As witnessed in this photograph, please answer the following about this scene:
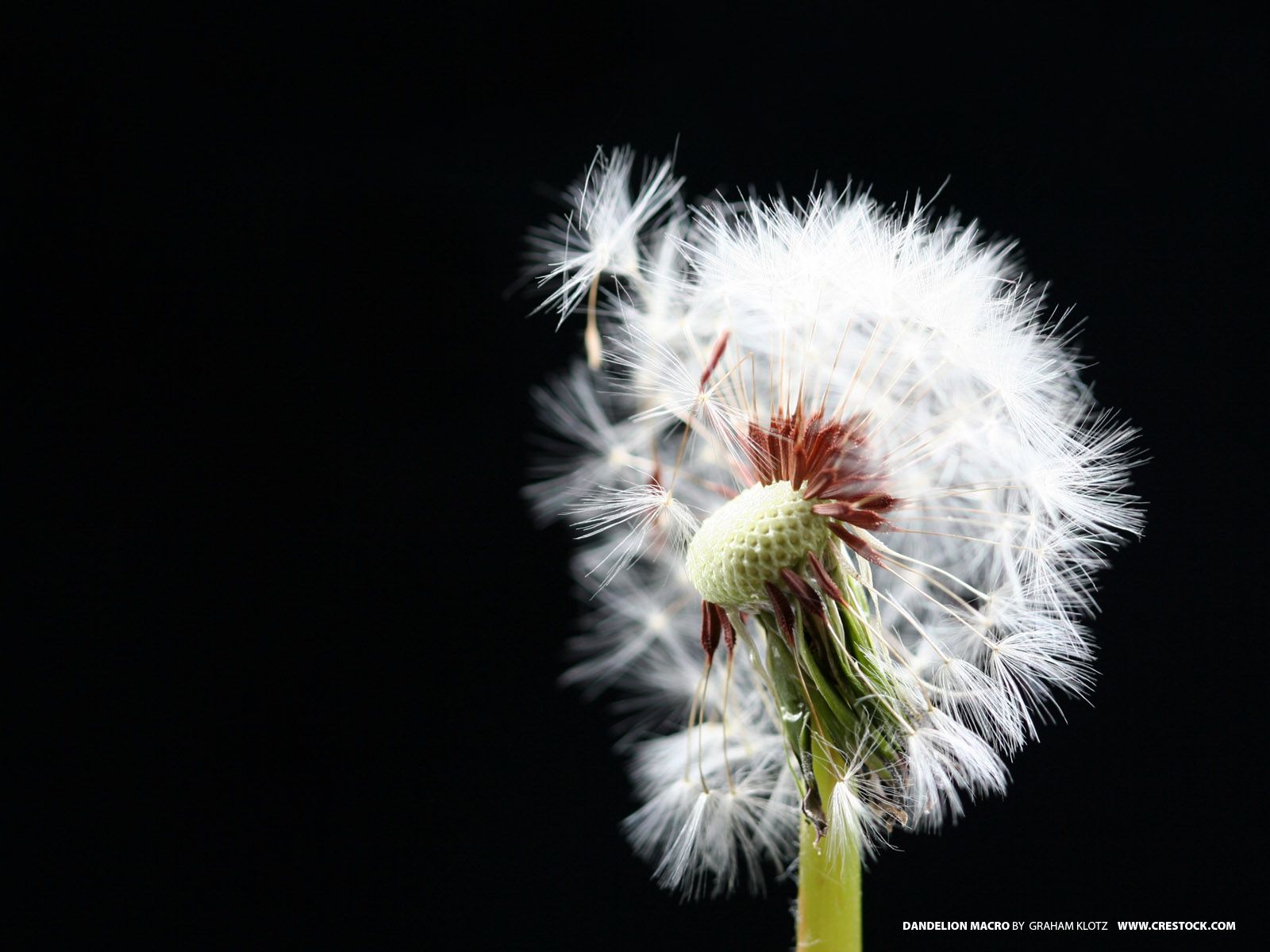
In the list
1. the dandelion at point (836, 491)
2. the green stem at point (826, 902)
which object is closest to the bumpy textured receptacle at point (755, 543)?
the dandelion at point (836, 491)

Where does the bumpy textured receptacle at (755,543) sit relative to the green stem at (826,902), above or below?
above

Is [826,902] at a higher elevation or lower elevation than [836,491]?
lower

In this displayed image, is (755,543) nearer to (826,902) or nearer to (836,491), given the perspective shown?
(836,491)

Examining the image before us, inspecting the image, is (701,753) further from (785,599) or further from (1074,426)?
(1074,426)

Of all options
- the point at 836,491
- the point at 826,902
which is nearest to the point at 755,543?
the point at 836,491

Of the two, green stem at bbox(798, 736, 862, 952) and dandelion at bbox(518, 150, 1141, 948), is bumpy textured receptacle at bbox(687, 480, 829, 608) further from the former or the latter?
green stem at bbox(798, 736, 862, 952)

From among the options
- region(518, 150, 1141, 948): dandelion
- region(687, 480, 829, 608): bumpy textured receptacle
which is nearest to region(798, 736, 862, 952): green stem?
region(518, 150, 1141, 948): dandelion

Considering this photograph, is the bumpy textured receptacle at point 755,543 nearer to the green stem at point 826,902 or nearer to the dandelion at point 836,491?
the dandelion at point 836,491
